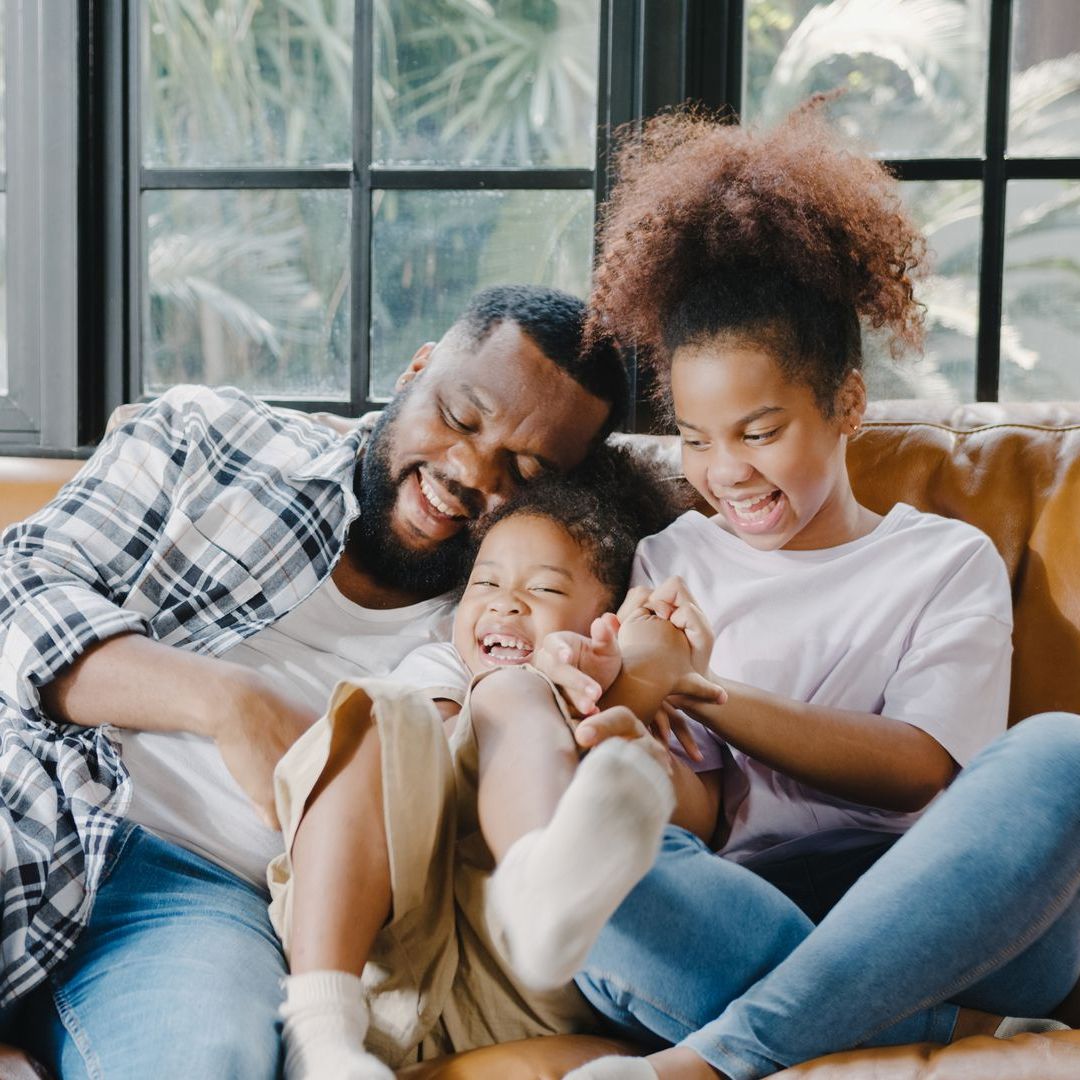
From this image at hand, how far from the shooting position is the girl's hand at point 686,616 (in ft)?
4.25

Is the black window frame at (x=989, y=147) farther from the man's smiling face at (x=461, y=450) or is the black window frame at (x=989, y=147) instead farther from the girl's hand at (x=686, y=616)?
the girl's hand at (x=686, y=616)

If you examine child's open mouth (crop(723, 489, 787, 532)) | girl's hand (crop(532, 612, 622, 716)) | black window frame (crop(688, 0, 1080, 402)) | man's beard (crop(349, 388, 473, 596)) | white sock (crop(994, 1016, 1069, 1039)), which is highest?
black window frame (crop(688, 0, 1080, 402))

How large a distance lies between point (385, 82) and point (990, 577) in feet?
5.05

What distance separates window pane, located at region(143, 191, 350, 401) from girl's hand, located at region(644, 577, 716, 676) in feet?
3.99

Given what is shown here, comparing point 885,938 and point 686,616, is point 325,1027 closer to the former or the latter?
point 885,938

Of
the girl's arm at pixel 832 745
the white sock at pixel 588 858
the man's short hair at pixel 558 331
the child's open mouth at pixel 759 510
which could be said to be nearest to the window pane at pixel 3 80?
the man's short hair at pixel 558 331

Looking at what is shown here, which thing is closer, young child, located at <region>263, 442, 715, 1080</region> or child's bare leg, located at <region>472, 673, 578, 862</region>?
young child, located at <region>263, 442, 715, 1080</region>

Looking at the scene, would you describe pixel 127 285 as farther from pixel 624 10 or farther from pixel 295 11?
pixel 624 10

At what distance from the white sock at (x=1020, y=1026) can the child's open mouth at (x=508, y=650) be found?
629 millimetres

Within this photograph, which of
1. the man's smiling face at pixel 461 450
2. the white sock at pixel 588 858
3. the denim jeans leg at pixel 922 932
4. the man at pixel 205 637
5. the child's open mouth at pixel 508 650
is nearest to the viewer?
the white sock at pixel 588 858

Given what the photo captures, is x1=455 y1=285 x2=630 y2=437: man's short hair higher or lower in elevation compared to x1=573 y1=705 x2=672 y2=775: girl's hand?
higher

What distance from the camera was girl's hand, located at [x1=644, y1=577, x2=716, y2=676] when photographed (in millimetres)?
1294

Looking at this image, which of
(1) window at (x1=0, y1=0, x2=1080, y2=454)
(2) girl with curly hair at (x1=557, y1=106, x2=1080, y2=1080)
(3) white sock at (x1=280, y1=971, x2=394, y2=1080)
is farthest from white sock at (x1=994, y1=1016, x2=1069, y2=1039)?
(1) window at (x1=0, y1=0, x2=1080, y2=454)

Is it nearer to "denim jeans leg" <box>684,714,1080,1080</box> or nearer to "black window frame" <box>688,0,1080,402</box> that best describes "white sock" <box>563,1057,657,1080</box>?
"denim jeans leg" <box>684,714,1080,1080</box>
